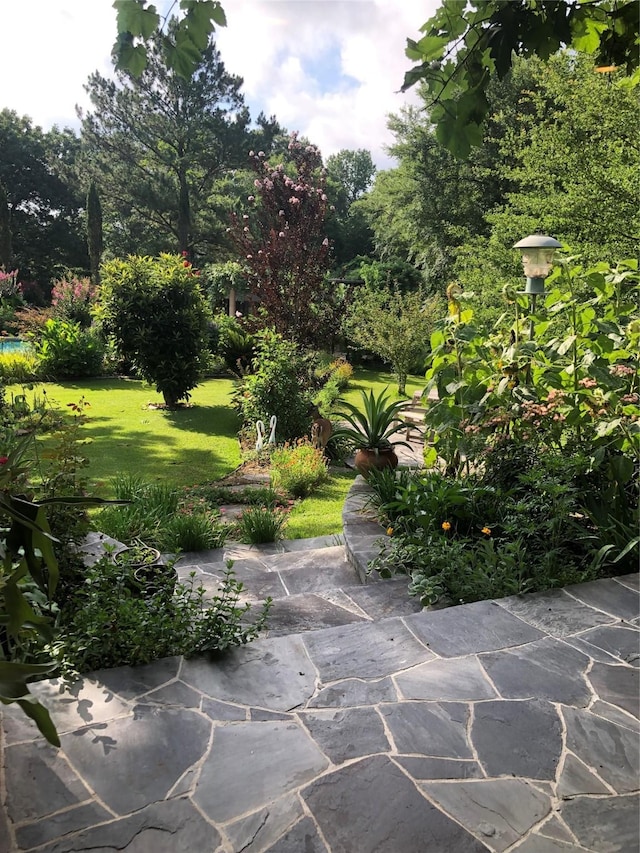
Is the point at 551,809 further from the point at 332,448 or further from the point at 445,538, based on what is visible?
the point at 332,448

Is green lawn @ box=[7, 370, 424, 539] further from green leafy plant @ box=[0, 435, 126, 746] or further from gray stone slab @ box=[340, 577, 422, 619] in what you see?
green leafy plant @ box=[0, 435, 126, 746]

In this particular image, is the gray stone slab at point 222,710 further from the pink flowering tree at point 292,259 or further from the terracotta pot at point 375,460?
the pink flowering tree at point 292,259

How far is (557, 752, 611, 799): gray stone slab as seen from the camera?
61.7 inches

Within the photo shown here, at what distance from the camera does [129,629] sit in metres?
2.14

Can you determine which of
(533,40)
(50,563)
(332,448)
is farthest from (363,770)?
(332,448)

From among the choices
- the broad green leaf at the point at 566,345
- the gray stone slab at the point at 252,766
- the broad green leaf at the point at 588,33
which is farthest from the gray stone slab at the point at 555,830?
the broad green leaf at the point at 566,345

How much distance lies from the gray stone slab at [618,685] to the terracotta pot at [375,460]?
281 cm

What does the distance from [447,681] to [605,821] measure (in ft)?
2.08

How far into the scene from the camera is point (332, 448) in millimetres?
7121

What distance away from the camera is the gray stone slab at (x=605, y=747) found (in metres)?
1.63

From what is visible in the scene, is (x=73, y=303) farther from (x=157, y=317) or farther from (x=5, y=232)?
(x=5, y=232)

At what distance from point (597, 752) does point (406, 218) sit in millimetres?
16860

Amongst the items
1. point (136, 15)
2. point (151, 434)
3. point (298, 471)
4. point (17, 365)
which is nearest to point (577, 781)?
point (136, 15)

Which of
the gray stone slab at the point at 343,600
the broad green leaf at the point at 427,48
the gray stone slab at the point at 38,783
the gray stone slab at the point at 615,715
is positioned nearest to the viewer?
the gray stone slab at the point at 38,783
